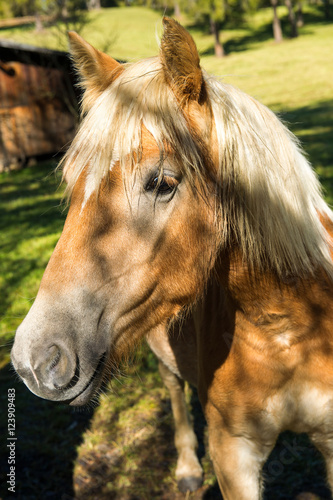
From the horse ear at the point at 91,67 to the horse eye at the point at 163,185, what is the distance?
1.74 ft

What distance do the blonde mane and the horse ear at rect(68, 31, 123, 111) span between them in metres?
0.12

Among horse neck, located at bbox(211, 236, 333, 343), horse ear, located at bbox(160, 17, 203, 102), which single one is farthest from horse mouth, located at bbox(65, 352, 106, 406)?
horse ear, located at bbox(160, 17, 203, 102)

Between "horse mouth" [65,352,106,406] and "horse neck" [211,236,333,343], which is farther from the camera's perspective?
"horse neck" [211,236,333,343]

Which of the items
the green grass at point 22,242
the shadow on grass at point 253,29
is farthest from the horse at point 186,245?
the shadow on grass at point 253,29

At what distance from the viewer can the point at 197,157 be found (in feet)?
4.88

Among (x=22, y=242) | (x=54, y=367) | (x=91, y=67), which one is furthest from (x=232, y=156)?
(x=22, y=242)

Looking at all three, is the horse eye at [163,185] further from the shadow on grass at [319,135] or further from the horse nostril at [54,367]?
the shadow on grass at [319,135]

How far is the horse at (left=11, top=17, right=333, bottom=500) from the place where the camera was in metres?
1.44

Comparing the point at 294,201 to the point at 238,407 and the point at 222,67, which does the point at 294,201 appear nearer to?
the point at 238,407

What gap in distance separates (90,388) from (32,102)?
51.2 feet

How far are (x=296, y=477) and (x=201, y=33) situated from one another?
165 feet

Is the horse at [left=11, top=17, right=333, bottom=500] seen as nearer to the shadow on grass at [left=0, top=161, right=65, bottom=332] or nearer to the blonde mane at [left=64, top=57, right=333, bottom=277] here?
the blonde mane at [left=64, top=57, right=333, bottom=277]

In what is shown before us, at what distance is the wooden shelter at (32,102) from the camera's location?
1480 centimetres

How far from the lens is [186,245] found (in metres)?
1.56
